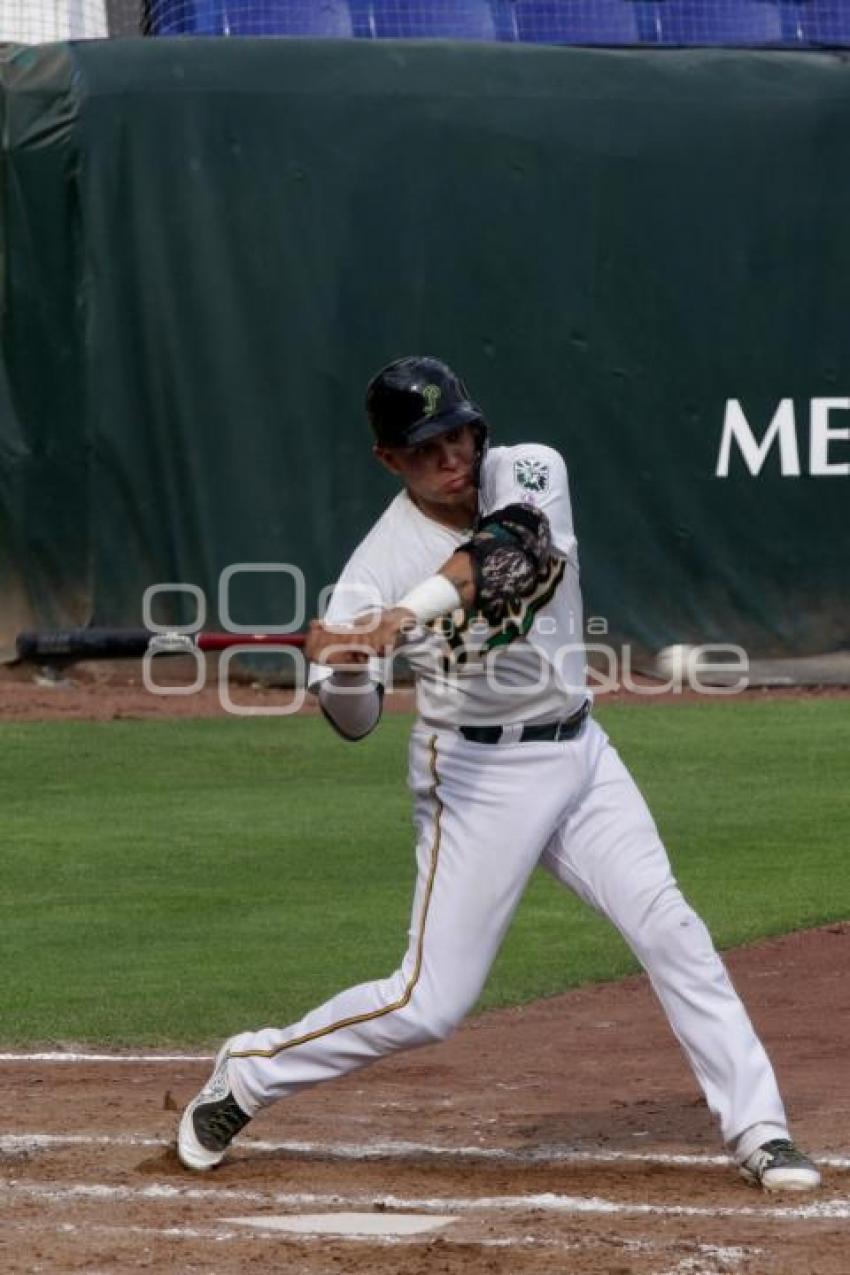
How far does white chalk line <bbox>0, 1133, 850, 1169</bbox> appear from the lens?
5230 millimetres

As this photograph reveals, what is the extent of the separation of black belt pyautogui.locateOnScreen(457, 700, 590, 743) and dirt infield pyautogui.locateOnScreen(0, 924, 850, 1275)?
0.95 m

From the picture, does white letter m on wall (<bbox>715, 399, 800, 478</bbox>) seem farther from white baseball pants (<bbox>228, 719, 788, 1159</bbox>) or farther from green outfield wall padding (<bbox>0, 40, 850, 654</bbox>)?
white baseball pants (<bbox>228, 719, 788, 1159</bbox>)

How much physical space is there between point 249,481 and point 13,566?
1.51 metres

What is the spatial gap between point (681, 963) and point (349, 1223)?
86cm

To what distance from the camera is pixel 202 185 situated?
1405 centimetres

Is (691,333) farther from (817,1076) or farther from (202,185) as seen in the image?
(817,1076)

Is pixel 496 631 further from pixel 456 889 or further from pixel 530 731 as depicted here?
pixel 456 889

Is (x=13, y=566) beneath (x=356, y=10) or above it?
beneath

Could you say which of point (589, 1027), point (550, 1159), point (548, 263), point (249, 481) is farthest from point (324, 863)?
point (548, 263)

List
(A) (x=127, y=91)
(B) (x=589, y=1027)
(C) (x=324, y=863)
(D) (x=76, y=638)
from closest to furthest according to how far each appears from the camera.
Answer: (D) (x=76, y=638) → (B) (x=589, y=1027) → (C) (x=324, y=863) → (A) (x=127, y=91)

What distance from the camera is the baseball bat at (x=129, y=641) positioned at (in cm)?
489

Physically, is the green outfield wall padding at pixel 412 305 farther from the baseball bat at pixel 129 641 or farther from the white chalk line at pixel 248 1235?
the white chalk line at pixel 248 1235

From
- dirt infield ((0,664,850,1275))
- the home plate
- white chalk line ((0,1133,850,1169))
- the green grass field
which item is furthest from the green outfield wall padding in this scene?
the home plate

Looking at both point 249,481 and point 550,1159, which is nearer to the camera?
point 550,1159
